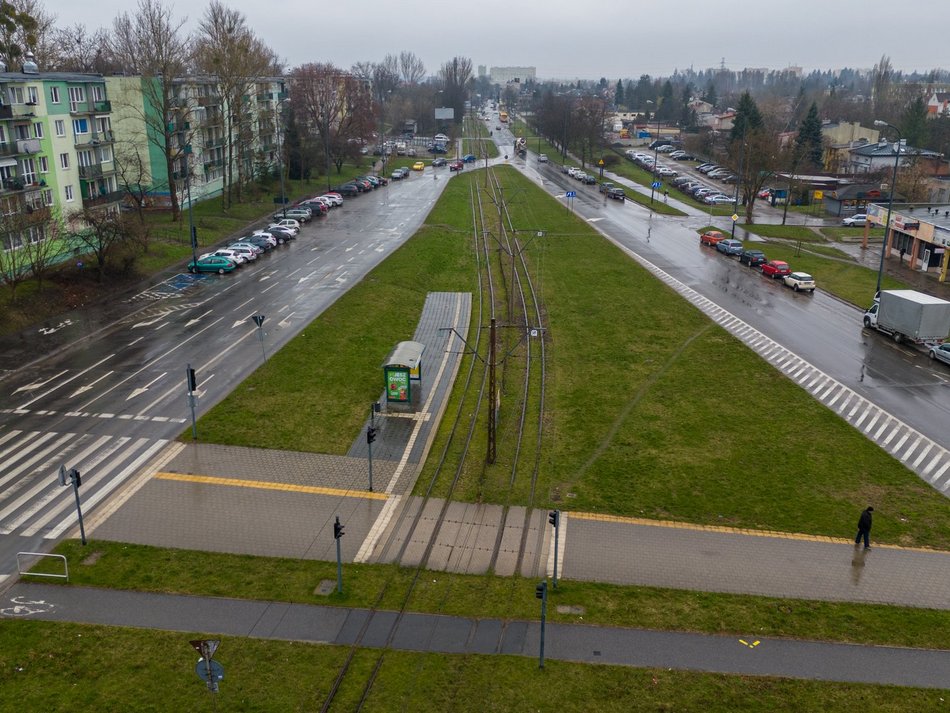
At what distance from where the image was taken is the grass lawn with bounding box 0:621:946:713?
14016mm

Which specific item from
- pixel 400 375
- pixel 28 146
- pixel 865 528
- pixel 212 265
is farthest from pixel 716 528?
pixel 28 146

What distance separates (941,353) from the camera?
3372 cm

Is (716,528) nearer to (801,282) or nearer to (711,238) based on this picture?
(801,282)

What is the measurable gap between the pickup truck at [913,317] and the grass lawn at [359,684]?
2522cm

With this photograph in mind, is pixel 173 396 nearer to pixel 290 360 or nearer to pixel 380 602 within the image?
pixel 290 360

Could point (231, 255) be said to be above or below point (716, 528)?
above

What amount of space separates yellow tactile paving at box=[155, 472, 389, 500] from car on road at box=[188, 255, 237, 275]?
2870cm

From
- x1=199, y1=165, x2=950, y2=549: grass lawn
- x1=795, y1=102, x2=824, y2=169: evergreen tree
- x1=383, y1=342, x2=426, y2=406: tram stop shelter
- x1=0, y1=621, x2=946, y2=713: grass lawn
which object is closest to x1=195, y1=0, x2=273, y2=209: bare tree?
x1=199, y1=165, x2=950, y2=549: grass lawn

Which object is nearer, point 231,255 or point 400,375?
point 400,375

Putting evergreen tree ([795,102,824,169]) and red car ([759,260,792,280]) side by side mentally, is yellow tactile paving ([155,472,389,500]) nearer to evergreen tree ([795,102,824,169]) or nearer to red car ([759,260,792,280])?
red car ([759,260,792,280])

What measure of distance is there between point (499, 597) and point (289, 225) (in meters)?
50.3

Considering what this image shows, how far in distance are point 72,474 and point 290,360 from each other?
14620mm

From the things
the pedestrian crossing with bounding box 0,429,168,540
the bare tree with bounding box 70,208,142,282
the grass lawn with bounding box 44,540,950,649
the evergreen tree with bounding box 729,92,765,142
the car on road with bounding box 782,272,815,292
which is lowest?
the grass lawn with bounding box 44,540,950,649

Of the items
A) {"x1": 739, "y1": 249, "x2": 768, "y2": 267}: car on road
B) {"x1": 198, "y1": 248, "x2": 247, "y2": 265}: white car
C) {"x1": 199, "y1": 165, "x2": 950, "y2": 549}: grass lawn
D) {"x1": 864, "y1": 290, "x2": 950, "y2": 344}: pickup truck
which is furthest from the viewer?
{"x1": 739, "y1": 249, "x2": 768, "y2": 267}: car on road
